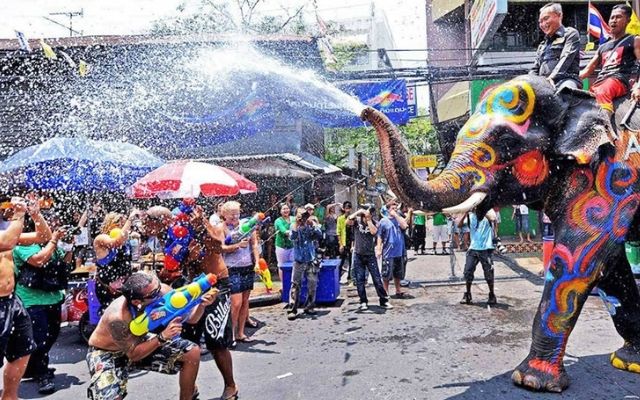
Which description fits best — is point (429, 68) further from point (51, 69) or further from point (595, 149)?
point (51, 69)

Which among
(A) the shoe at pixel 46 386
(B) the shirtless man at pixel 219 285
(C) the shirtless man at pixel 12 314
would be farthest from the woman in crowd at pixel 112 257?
(C) the shirtless man at pixel 12 314

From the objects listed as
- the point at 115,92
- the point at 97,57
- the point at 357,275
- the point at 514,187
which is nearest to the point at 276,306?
the point at 357,275

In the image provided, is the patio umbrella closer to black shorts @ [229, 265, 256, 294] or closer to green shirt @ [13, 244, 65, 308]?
green shirt @ [13, 244, 65, 308]

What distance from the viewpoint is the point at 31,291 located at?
5.41 meters

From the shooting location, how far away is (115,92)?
13.6m

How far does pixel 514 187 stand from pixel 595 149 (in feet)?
2.18

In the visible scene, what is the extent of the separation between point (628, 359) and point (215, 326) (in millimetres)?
3731

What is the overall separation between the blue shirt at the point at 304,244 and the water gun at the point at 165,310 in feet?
14.3

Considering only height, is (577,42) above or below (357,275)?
above

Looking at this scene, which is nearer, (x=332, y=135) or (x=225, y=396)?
(x=225, y=396)

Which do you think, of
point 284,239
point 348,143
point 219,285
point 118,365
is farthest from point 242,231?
point 348,143

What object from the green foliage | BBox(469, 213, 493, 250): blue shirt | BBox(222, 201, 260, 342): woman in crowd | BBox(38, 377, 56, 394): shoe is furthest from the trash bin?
the green foliage

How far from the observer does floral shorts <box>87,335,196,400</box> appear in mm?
3447

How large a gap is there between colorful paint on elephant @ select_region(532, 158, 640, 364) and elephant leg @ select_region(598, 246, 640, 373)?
2.28 ft
